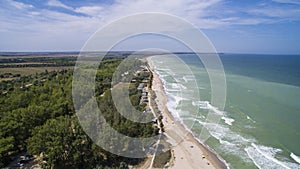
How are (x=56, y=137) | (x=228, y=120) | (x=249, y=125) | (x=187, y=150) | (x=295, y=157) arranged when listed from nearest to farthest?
(x=56, y=137)
(x=295, y=157)
(x=187, y=150)
(x=249, y=125)
(x=228, y=120)

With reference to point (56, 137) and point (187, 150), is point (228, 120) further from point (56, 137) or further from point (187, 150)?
point (56, 137)

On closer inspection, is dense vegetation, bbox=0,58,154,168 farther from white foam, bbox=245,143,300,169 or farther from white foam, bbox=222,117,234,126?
white foam, bbox=222,117,234,126

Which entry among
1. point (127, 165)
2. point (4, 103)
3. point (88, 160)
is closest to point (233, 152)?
point (127, 165)

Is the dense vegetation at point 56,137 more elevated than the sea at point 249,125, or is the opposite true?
the dense vegetation at point 56,137

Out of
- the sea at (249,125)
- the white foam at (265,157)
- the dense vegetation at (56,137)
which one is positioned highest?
the dense vegetation at (56,137)

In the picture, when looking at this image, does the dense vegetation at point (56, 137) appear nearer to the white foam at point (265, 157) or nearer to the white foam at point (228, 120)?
the white foam at point (265, 157)

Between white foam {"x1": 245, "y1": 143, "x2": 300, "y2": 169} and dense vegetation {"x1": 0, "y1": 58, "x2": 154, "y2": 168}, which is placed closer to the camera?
dense vegetation {"x1": 0, "y1": 58, "x2": 154, "y2": 168}

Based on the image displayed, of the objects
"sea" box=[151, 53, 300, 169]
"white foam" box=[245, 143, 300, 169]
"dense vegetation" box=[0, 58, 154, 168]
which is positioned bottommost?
"white foam" box=[245, 143, 300, 169]

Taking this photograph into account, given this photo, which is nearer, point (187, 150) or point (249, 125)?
point (187, 150)

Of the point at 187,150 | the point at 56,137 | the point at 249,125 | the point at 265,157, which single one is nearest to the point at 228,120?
the point at 249,125

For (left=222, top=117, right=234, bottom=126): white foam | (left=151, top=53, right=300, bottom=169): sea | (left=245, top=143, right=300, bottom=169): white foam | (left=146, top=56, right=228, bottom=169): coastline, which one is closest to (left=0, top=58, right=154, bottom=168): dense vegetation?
(left=146, top=56, right=228, bottom=169): coastline

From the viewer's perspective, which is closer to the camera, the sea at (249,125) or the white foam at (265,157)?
the white foam at (265,157)

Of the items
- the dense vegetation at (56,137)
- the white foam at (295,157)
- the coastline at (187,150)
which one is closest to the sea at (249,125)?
the white foam at (295,157)
